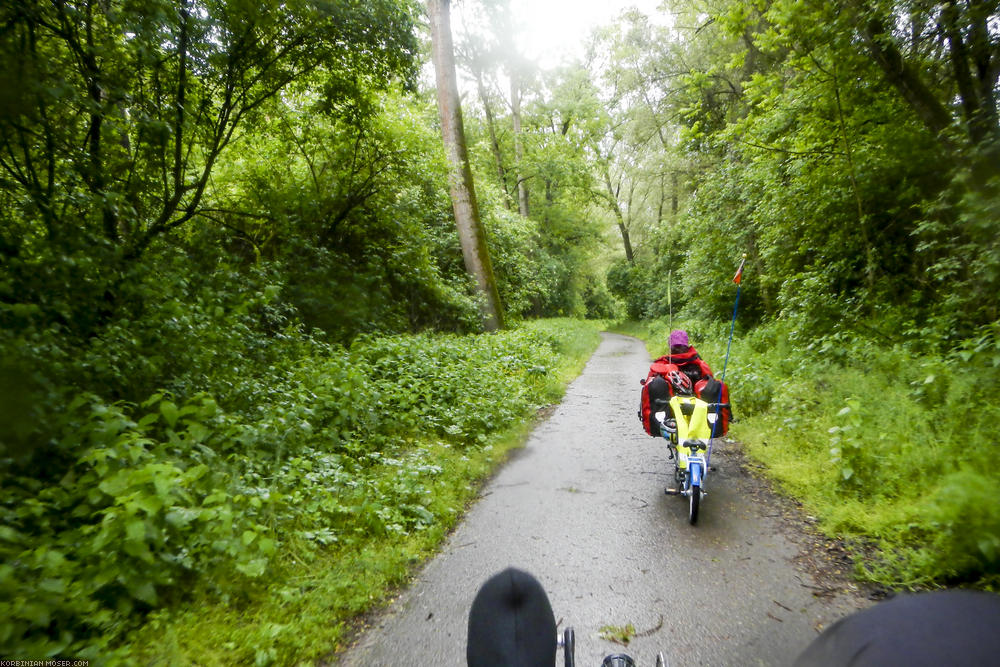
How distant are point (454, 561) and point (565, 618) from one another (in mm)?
1111

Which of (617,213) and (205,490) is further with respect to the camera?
(617,213)

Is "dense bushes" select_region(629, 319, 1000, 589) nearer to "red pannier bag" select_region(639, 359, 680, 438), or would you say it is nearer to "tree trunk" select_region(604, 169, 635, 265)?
"red pannier bag" select_region(639, 359, 680, 438)

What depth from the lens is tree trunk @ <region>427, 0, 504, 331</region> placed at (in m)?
12.9

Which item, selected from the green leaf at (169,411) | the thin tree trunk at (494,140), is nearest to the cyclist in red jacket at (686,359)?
the green leaf at (169,411)

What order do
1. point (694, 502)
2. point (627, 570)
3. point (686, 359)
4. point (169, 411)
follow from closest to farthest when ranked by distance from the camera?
point (169, 411) → point (627, 570) → point (694, 502) → point (686, 359)

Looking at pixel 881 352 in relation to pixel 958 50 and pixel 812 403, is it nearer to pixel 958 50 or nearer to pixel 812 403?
pixel 812 403

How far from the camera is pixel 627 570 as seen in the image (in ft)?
11.6

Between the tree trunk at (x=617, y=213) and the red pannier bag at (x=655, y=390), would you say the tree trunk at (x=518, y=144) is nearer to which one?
the tree trunk at (x=617, y=213)

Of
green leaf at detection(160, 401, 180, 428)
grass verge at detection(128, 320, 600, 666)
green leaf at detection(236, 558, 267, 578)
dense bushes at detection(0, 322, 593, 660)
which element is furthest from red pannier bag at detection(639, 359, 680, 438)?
green leaf at detection(160, 401, 180, 428)

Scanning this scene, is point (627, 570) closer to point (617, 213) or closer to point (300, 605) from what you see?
point (300, 605)

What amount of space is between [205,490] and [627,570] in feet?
10.0

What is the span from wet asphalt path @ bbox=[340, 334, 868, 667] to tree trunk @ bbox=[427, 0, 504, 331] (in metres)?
8.39

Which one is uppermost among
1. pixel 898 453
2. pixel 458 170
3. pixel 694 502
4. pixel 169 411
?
pixel 458 170

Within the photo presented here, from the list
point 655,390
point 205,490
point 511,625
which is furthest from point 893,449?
point 205,490
